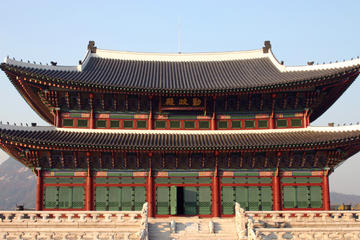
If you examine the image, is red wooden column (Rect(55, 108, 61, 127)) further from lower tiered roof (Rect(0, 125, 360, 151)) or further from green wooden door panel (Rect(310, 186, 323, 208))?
green wooden door panel (Rect(310, 186, 323, 208))

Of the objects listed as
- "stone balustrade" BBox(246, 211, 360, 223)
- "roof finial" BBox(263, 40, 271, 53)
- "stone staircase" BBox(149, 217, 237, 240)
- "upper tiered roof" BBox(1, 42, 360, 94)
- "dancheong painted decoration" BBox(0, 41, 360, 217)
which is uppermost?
"roof finial" BBox(263, 40, 271, 53)

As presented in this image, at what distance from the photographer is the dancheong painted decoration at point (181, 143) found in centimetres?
2814

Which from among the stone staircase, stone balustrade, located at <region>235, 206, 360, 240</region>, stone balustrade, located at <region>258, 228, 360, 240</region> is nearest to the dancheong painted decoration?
stone balustrade, located at <region>235, 206, 360, 240</region>

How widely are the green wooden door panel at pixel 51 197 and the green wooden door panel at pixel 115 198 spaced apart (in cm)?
389

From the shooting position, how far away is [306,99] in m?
30.5

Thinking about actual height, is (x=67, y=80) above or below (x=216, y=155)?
above

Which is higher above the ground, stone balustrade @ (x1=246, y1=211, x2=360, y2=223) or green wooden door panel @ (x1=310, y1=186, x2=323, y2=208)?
green wooden door panel @ (x1=310, y1=186, x2=323, y2=208)

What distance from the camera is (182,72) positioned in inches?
1415

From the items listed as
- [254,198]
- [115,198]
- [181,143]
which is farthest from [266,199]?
[115,198]

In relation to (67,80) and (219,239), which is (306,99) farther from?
(67,80)

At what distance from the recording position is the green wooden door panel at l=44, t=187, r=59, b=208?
28.7 metres

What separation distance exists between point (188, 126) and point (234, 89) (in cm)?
475

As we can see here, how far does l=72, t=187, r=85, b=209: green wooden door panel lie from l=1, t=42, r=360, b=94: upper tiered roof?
298 inches

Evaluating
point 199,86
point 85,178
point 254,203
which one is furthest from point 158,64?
point 254,203
